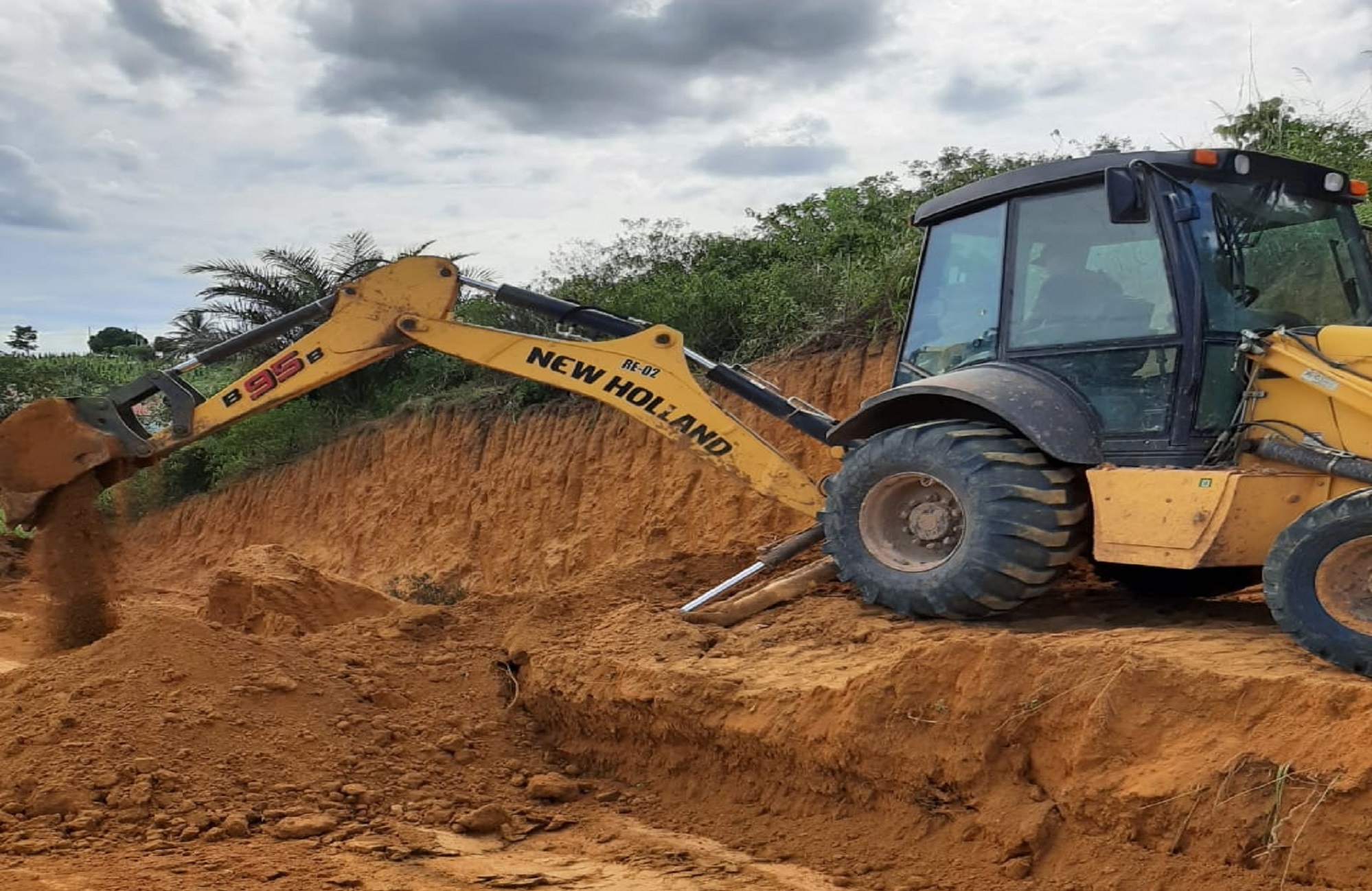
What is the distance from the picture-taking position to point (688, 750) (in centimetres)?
521

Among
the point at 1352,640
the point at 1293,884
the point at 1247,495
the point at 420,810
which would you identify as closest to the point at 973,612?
the point at 1247,495

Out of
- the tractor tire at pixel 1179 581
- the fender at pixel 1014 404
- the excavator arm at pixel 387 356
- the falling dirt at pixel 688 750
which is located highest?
the excavator arm at pixel 387 356

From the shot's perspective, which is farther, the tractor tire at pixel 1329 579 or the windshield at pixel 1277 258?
the windshield at pixel 1277 258

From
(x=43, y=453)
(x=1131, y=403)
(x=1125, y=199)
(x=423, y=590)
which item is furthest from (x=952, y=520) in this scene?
(x=423, y=590)

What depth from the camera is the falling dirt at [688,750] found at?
3697 millimetres

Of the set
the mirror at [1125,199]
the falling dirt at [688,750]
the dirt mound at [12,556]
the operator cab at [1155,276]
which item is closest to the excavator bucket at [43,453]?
the falling dirt at [688,750]

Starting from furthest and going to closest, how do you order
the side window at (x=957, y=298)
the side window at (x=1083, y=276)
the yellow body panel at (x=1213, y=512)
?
the side window at (x=957, y=298), the side window at (x=1083, y=276), the yellow body panel at (x=1213, y=512)

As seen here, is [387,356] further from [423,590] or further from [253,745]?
[423,590]

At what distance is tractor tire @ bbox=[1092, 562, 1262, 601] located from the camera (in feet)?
19.0

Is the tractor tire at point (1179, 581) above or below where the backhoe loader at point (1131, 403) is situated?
below

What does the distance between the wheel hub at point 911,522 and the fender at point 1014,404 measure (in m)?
0.40

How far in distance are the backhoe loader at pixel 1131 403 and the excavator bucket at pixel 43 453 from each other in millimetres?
3705

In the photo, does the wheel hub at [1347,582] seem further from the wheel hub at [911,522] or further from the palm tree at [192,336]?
the palm tree at [192,336]

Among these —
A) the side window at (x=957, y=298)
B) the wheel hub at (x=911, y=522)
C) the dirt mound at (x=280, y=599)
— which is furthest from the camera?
the dirt mound at (x=280, y=599)
